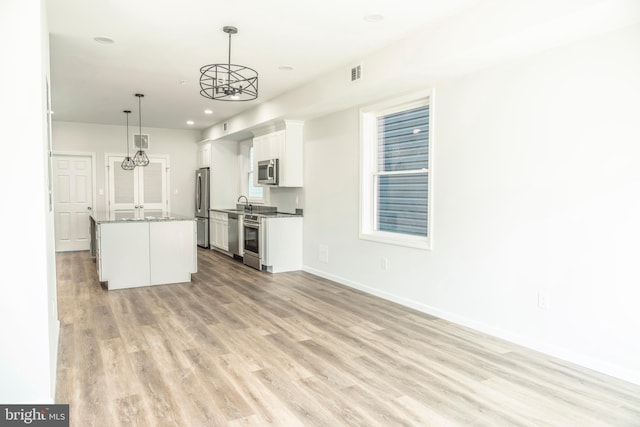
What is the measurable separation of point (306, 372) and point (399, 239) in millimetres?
2223

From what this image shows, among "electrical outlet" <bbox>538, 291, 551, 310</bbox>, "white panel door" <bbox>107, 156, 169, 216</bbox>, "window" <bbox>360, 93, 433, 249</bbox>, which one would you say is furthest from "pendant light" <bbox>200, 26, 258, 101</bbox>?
"white panel door" <bbox>107, 156, 169, 216</bbox>

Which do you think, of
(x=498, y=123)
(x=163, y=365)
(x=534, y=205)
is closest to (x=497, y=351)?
(x=534, y=205)

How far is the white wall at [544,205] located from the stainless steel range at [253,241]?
261cm

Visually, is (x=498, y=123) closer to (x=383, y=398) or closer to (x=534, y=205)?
(x=534, y=205)

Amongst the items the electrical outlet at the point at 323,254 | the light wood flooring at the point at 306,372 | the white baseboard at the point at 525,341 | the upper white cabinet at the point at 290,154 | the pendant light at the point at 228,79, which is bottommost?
the light wood flooring at the point at 306,372

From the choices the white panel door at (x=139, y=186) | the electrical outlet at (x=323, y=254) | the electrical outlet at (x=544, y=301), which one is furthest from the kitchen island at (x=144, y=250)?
the electrical outlet at (x=544, y=301)

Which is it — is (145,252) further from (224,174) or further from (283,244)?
(224,174)

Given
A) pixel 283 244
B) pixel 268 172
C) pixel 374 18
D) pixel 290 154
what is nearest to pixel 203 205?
pixel 268 172

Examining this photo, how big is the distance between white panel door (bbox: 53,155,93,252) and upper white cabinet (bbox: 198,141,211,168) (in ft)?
7.33

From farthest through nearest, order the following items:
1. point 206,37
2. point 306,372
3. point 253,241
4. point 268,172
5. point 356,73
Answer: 1. point 253,241
2. point 268,172
3. point 356,73
4. point 206,37
5. point 306,372

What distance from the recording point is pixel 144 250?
5566 mm

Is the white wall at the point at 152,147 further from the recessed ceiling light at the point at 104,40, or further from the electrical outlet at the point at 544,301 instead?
the electrical outlet at the point at 544,301

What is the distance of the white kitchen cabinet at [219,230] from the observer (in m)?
8.09

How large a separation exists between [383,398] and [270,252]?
13.3 feet
